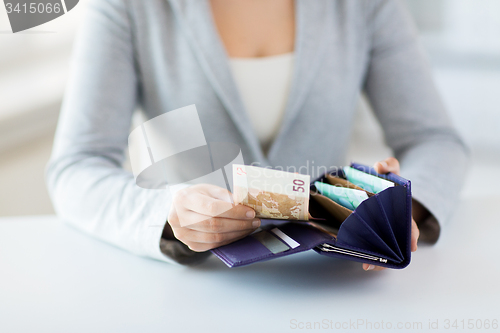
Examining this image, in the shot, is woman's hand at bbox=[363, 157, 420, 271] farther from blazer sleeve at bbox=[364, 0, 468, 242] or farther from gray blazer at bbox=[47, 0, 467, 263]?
blazer sleeve at bbox=[364, 0, 468, 242]

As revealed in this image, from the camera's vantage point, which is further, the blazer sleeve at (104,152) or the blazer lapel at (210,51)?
the blazer lapel at (210,51)

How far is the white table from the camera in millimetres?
415

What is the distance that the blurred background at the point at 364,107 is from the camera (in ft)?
4.07

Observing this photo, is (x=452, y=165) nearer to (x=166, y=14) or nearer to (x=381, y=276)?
(x=381, y=276)

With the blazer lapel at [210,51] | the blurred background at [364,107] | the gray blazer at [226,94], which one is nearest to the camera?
the gray blazer at [226,94]

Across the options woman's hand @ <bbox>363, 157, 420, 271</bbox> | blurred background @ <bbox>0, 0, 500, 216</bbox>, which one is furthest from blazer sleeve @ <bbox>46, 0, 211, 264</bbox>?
blurred background @ <bbox>0, 0, 500, 216</bbox>

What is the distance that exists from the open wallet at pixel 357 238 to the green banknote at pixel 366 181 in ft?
0.04

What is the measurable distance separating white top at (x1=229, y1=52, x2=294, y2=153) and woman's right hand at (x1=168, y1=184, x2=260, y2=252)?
380mm

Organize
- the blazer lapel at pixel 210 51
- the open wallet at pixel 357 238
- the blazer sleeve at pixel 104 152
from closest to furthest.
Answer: the open wallet at pixel 357 238 → the blazer sleeve at pixel 104 152 → the blazer lapel at pixel 210 51

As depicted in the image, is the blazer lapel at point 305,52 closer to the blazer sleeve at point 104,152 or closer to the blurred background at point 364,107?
the blazer sleeve at point 104,152

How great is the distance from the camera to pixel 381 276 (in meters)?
0.49

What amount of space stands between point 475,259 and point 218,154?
385 mm

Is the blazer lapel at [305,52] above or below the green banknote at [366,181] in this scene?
above

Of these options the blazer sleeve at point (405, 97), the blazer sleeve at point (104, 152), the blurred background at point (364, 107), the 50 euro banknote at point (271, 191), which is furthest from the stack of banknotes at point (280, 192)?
the blurred background at point (364, 107)
